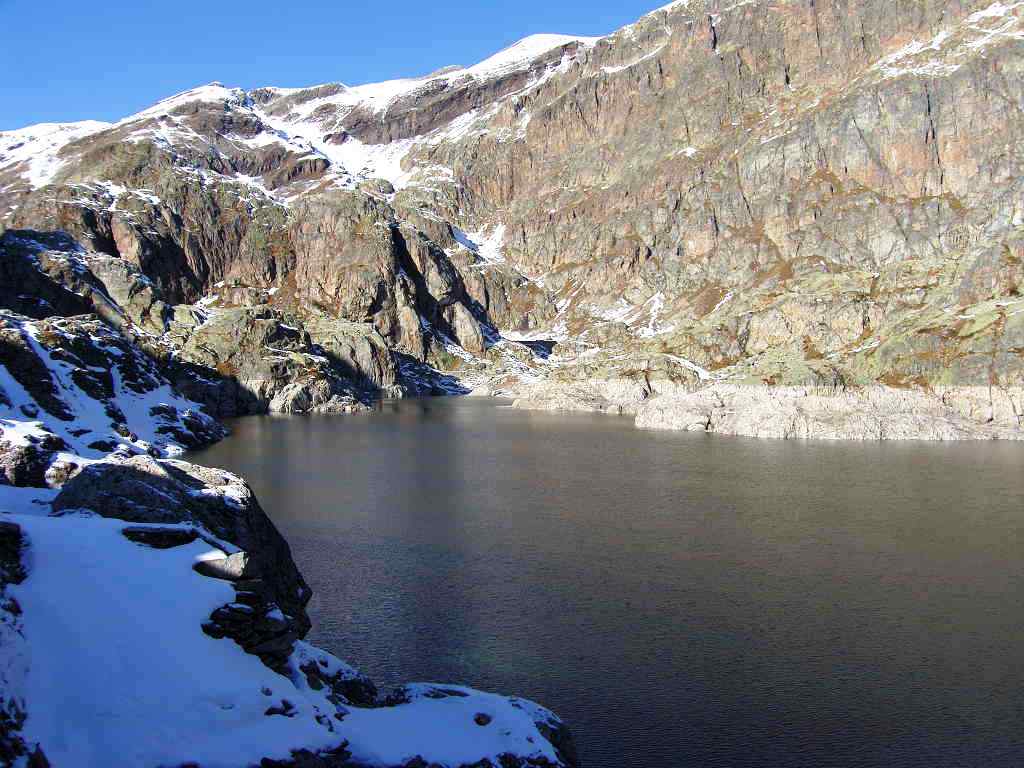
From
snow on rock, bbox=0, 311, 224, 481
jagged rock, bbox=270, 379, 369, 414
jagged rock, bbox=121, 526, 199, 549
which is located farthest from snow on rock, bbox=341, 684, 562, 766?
jagged rock, bbox=270, 379, 369, 414

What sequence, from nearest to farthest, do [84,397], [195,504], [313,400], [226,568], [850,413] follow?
[226,568]
[195,504]
[84,397]
[850,413]
[313,400]

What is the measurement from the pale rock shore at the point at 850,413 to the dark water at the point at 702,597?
21066 millimetres

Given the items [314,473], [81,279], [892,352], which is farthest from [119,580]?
[81,279]

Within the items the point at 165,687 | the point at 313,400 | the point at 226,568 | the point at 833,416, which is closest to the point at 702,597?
the point at 226,568

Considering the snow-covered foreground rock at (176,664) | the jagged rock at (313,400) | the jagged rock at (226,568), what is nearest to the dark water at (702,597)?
the snow-covered foreground rock at (176,664)

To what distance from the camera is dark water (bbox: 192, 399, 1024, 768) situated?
80.7 feet

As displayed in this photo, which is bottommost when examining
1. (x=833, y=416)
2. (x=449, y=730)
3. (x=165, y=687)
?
(x=449, y=730)

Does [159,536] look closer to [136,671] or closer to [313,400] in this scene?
[136,671]

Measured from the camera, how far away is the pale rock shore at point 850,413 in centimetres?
9925

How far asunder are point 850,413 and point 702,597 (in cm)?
7804

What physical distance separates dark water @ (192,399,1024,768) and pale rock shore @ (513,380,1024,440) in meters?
21.1

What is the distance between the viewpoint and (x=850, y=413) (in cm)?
10394

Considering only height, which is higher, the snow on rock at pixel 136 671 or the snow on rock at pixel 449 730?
the snow on rock at pixel 136 671

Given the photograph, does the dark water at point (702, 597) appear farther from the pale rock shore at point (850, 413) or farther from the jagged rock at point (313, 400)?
the jagged rock at point (313, 400)
